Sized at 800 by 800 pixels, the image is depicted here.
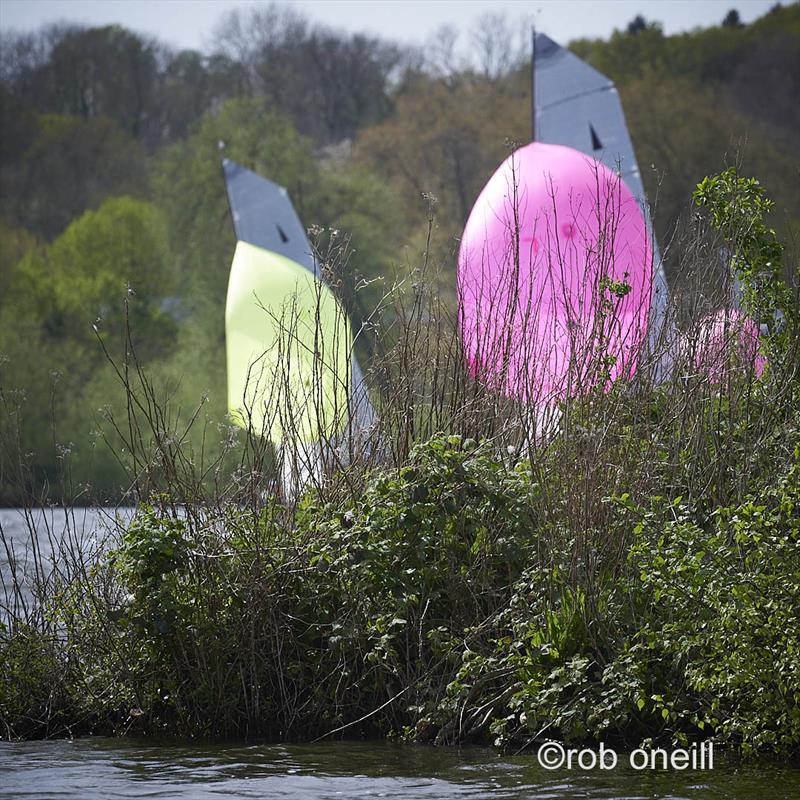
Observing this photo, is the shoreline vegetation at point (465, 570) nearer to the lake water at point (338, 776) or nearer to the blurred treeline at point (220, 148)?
the lake water at point (338, 776)

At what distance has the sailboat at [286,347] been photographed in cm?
580

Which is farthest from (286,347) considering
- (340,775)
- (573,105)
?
(573,105)

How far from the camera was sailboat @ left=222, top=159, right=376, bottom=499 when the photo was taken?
229 inches

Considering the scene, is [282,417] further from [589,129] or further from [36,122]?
[36,122]

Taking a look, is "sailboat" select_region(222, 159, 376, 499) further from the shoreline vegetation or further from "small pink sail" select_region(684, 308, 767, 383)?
"small pink sail" select_region(684, 308, 767, 383)

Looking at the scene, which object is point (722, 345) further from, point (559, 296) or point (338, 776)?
point (338, 776)

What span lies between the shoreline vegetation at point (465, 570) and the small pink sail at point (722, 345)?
0.06 ft

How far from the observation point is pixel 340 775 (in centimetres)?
466

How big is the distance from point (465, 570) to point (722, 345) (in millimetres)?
1516

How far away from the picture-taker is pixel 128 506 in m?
6.23

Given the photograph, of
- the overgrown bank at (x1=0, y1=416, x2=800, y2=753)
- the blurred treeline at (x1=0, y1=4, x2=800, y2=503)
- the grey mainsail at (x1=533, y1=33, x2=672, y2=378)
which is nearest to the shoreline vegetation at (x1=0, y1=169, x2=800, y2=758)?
the overgrown bank at (x1=0, y1=416, x2=800, y2=753)

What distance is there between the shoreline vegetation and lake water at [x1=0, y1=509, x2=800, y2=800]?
0.57ft

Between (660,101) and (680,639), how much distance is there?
32.2 metres

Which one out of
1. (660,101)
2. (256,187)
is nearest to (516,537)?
(256,187)
